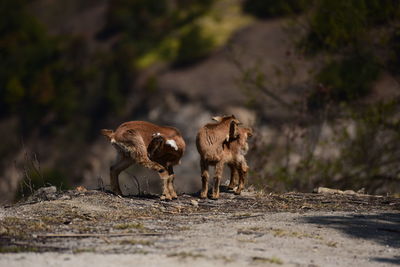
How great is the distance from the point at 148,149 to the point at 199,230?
113 inches

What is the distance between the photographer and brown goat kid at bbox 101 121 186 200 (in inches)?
450

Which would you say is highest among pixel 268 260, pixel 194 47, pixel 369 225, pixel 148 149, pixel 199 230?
pixel 194 47

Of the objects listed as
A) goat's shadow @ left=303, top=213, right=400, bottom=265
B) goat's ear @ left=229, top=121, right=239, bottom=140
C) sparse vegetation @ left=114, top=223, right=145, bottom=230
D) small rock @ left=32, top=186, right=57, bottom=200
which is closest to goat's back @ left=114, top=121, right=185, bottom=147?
goat's ear @ left=229, top=121, right=239, bottom=140

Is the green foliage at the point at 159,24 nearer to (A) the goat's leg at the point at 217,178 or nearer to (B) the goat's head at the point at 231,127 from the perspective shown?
(B) the goat's head at the point at 231,127

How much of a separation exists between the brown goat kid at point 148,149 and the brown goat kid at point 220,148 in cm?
41

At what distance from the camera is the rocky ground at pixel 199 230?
7.53m

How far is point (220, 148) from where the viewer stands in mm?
11805

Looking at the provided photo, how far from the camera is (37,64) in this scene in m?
54.7

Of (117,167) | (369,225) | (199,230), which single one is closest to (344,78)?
(117,167)

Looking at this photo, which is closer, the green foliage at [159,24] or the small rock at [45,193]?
the small rock at [45,193]

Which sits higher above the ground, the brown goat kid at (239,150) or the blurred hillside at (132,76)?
the blurred hillside at (132,76)

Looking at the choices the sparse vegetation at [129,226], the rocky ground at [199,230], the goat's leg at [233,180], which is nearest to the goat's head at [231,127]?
the goat's leg at [233,180]

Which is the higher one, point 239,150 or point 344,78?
point 344,78

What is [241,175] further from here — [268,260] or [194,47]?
[194,47]
